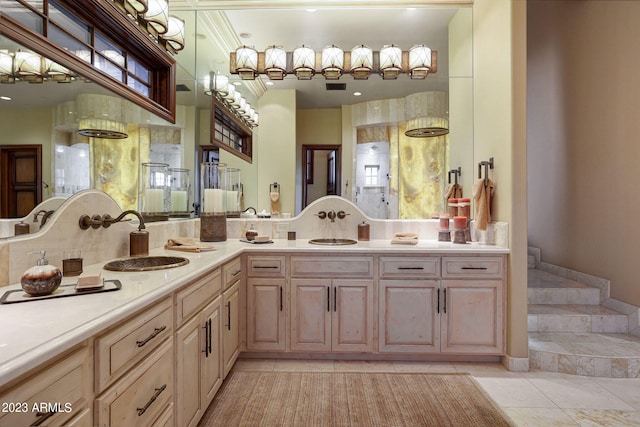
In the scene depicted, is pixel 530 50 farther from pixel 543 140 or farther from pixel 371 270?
pixel 371 270

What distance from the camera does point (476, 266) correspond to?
8.25 ft

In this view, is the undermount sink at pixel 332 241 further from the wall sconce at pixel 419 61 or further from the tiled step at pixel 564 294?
the tiled step at pixel 564 294

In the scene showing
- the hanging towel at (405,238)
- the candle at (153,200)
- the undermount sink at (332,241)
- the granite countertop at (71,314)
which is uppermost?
the candle at (153,200)

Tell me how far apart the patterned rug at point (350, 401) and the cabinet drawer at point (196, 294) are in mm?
710

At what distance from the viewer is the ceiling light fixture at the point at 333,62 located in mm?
3090

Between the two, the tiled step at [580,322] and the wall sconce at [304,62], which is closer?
the tiled step at [580,322]

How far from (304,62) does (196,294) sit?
7.69 ft

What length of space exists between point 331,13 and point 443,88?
48.7 inches

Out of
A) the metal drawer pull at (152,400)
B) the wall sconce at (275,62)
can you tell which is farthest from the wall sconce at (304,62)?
the metal drawer pull at (152,400)

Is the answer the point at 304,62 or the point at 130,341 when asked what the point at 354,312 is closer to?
the point at 130,341

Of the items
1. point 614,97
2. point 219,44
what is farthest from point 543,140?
point 219,44

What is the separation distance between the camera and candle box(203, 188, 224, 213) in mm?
2791

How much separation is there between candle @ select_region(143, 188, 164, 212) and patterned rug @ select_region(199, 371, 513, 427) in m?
1.33

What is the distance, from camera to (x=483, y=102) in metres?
2.88
